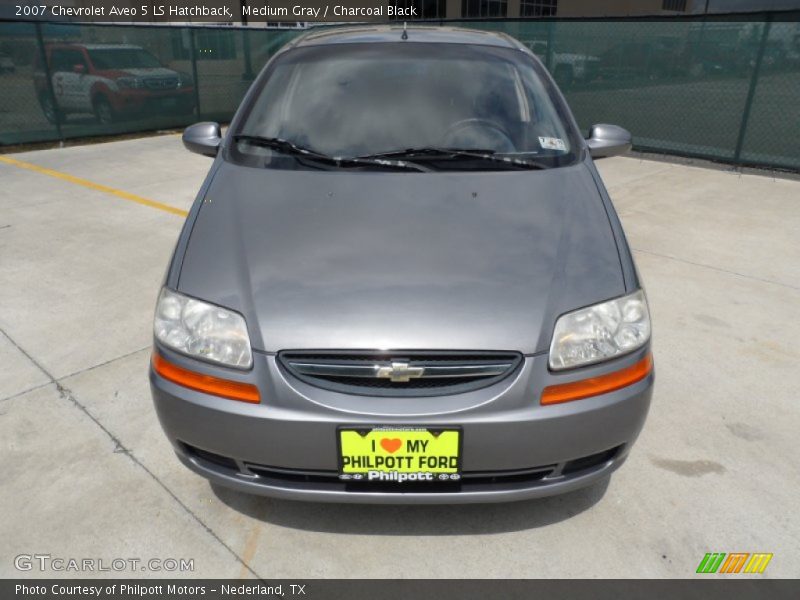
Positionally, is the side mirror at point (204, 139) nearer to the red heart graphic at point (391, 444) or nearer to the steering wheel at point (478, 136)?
the steering wheel at point (478, 136)

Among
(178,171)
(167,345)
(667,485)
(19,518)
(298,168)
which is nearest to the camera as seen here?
(167,345)

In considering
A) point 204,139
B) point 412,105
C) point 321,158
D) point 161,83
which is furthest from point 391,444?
point 161,83

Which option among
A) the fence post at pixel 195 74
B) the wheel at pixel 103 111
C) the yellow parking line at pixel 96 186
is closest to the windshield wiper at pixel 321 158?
the yellow parking line at pixel 96 186

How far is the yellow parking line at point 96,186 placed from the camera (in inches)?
233

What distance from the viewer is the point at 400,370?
5.56ft

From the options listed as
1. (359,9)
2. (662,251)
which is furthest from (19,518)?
(359,9)

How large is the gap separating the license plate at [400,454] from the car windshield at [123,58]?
9993 millimetres

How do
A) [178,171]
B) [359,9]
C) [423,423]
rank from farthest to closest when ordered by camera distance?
[359,9] < [178,171] < [423,423]

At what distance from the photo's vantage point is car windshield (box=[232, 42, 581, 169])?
8.52ft

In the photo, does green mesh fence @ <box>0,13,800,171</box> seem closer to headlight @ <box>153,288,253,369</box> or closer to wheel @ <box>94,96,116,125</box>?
wheel @ <box>94,96,116,125</box>

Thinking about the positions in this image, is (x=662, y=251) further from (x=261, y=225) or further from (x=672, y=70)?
(x=672, y=70)

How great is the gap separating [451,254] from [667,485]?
4.15 ft
